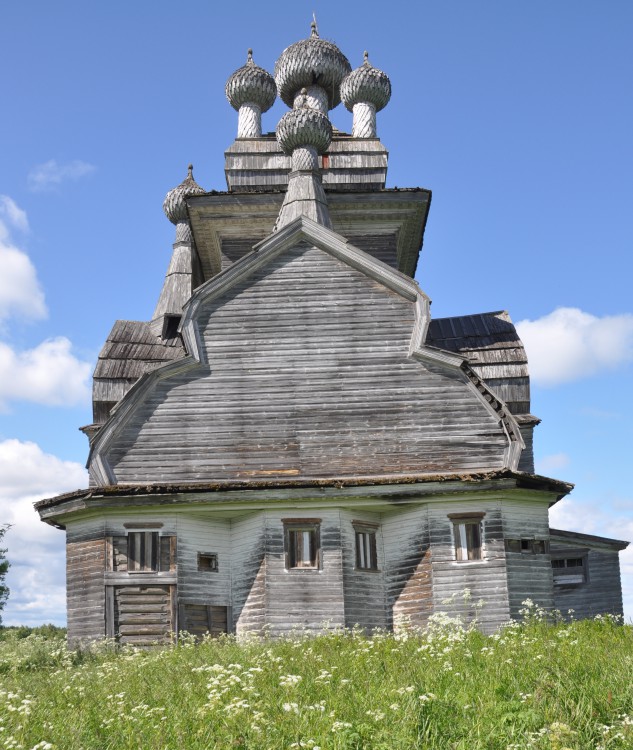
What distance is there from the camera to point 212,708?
6762mm

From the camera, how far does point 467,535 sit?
1753 cm

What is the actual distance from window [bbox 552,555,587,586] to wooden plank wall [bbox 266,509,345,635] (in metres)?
7.63

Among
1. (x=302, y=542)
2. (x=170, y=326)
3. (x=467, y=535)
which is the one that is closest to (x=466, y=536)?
(x=467, y=535)

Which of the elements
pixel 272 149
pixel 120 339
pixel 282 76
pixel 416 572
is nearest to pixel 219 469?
pixel 416 572

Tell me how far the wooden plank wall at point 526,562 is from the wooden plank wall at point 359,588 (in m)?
2.59

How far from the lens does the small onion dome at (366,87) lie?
31.3 meters

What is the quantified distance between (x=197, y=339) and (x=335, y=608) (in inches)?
250

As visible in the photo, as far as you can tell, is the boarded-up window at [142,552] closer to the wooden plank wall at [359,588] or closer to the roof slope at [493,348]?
the wooden plank wall at [359,588]

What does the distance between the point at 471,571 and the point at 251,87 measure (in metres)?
20.5

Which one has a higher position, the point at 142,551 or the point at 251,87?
the point at 251,87

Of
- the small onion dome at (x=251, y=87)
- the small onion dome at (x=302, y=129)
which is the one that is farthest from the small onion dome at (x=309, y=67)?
the small onion dome at (x=302, y=129)

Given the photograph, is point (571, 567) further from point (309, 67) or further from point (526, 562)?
point (309, 67)

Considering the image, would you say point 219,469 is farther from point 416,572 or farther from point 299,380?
point 416,572

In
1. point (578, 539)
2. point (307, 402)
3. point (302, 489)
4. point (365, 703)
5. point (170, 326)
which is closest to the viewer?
point (365, 703)
